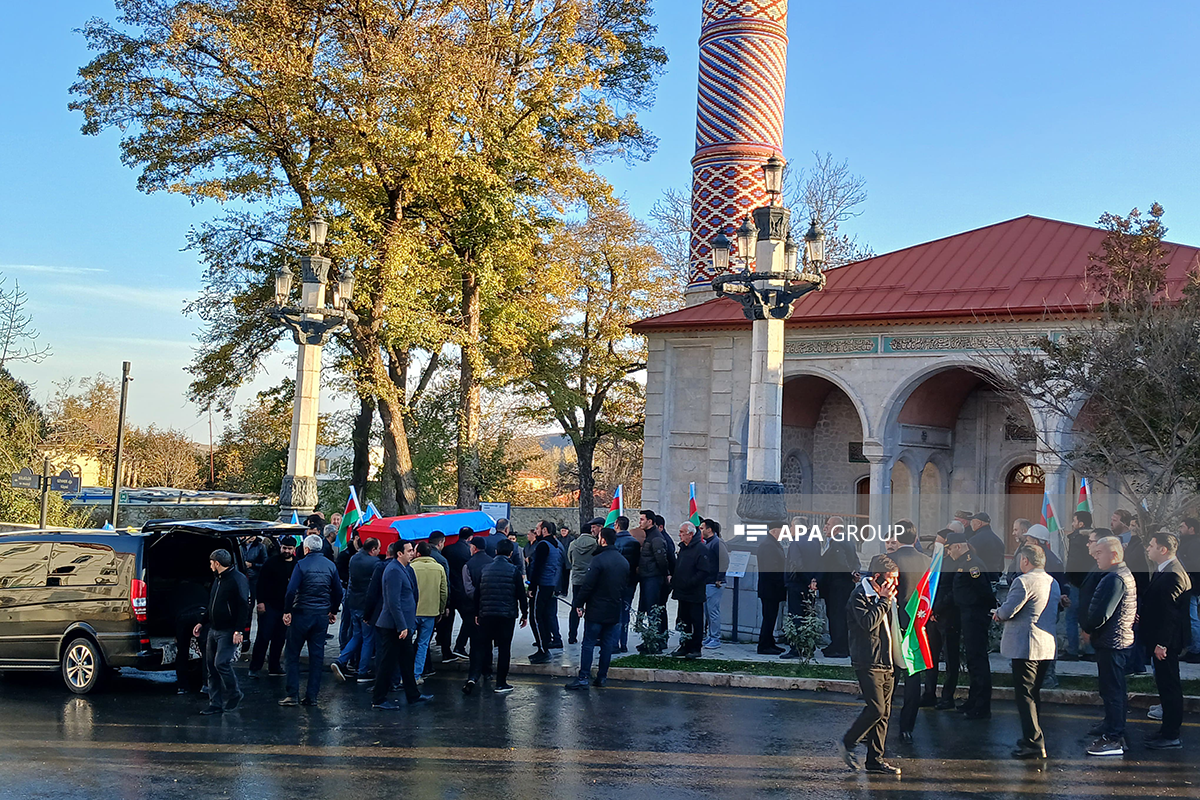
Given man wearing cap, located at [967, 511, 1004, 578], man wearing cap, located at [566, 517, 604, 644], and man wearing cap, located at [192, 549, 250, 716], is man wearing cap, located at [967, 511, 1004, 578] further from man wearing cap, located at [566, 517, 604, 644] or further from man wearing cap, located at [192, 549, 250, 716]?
man wearing cap, located at [192, 549, 250, 716]

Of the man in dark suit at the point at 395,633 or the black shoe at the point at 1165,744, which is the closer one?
the black shoe at the point at 1165,744

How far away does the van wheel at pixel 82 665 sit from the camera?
11180 mm

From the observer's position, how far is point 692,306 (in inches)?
1133

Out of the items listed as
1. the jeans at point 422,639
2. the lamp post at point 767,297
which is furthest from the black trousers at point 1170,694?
the lamp post at point 767,297

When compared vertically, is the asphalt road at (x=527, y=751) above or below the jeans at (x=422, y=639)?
below

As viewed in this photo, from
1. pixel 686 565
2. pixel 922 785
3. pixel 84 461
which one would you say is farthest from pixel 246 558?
pixel 84 461

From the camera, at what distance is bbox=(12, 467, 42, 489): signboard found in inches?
930

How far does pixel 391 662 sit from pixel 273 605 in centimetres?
221

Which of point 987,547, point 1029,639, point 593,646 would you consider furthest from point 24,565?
point 987,547

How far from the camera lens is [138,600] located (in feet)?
36.4

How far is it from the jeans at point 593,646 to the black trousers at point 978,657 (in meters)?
3.58

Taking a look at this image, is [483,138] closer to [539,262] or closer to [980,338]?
[539,262]

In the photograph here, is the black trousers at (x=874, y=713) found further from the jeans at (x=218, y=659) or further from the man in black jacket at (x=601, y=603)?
the jeans at (x=218, y=659)

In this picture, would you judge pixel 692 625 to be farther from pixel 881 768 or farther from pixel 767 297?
pixel 767 297
